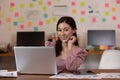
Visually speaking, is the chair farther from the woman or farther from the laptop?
the laptop

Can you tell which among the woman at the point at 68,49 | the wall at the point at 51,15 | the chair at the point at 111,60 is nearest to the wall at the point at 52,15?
the wall at the point at 51,15

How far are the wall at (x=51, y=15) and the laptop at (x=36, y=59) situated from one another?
2555mm

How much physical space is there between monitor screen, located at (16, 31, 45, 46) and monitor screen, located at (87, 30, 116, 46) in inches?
31.9

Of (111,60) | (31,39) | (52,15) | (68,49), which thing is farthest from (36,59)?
(52,15)

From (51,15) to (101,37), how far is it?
0.96 m

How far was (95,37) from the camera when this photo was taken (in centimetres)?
403

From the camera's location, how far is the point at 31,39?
4.08 m

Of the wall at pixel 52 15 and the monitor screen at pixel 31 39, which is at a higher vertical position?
the wall at pixel 52 15

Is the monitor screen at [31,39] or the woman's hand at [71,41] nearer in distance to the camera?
the woman's hand at [71,41]

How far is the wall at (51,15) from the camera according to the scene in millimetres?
4121

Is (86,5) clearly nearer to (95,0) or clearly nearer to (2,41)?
(95,0)

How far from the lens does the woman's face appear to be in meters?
2.14

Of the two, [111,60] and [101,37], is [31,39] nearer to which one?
[101,37]

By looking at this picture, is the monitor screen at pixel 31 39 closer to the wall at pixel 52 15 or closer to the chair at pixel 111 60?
the wall at pixel 52 15
